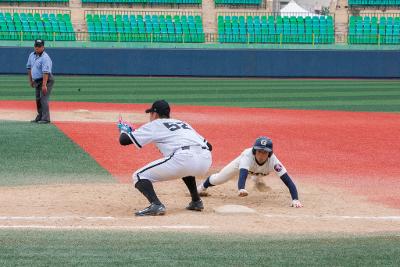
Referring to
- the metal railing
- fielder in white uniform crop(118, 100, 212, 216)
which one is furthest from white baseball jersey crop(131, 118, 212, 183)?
the metal railing

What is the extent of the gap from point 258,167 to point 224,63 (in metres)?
26.1

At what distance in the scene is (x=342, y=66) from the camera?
1428 inches

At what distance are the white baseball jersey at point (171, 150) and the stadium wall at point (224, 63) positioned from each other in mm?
26215

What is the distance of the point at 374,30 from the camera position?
39.0 m

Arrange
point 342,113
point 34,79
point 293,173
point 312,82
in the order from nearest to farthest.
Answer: point 293,173 < point 34,79 < point 342,113 < point 312,82

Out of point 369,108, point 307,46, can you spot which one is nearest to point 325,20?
point 307,46

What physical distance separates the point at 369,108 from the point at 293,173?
12.0 m

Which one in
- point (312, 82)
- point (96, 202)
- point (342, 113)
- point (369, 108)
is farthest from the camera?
point (312, 82)

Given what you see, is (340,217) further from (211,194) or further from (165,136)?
(211,194)

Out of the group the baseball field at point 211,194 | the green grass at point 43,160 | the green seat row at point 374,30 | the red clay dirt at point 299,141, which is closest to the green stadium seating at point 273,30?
the green seat row at point 374,30

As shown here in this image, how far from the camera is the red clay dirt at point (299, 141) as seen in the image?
1237 cm

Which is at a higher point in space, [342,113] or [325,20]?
[325,20]

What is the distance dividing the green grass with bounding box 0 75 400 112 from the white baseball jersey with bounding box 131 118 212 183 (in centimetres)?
1495

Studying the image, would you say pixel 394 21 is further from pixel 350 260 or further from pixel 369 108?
pixel 350 260
